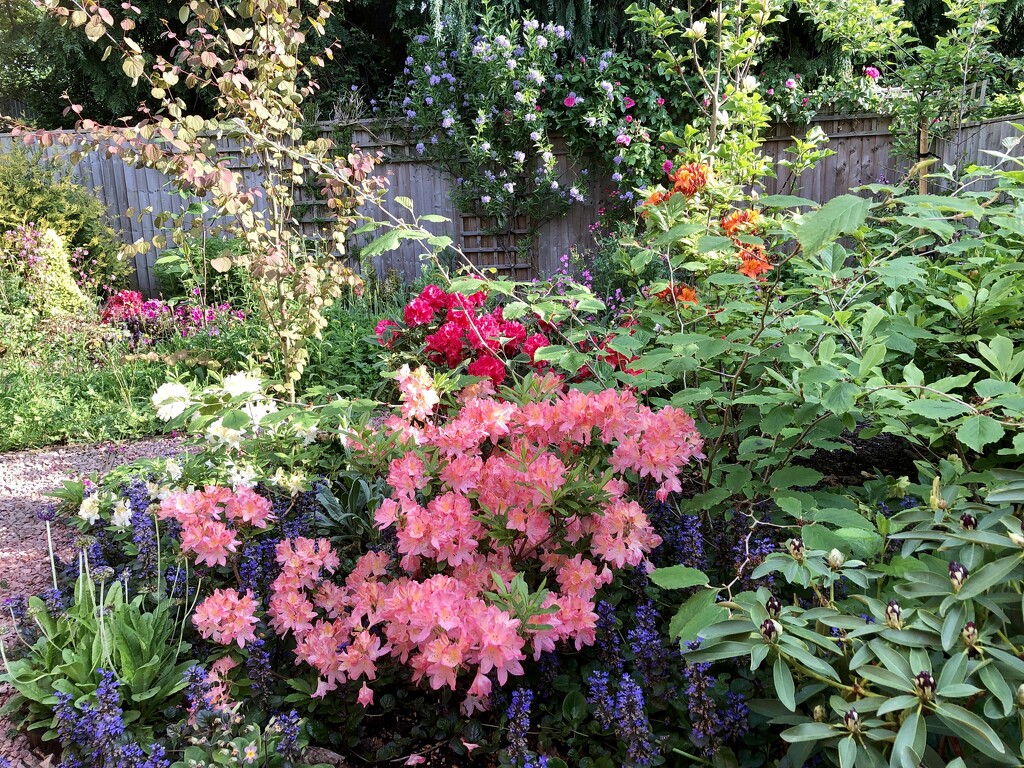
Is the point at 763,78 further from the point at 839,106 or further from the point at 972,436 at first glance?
the point at 972,436

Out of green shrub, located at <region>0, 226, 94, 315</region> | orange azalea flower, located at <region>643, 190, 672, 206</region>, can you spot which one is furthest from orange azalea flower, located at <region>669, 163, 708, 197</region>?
green shrub, located at <region>0, 226, 94, 315</region>

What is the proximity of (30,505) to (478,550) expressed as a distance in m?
2.32

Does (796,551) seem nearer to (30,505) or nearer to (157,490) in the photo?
(157,490)

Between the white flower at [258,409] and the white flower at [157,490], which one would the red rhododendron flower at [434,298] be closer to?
the white flower at [258,409]

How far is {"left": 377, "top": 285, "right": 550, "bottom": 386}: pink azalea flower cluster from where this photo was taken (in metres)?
2.24

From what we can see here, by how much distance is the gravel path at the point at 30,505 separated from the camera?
4.71 ft

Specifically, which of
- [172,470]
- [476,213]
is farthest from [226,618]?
[476,213]

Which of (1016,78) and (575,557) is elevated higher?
(1016,78)

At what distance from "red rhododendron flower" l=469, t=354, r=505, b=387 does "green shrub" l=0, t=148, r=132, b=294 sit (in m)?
5.77

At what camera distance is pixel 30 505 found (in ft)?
9.18

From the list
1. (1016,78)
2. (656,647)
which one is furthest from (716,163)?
(1016,78)

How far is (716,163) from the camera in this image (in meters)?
2.66

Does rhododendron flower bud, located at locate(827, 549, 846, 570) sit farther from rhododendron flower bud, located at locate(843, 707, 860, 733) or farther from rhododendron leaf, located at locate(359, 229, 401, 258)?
rhododendron leaf, located at locate(359, 229, 401, 258)

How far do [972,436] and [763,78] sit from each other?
722 cm
